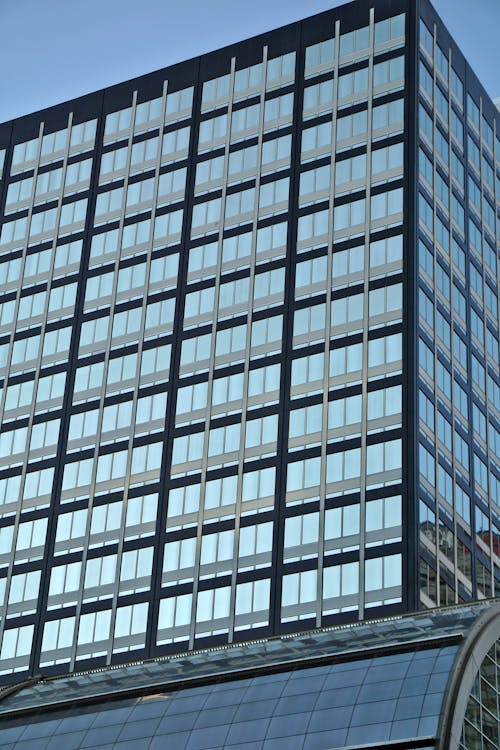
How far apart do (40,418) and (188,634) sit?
28.7m

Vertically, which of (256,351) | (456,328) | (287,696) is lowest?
(287,696)

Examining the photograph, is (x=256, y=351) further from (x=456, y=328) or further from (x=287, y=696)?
(x=287, y=696)

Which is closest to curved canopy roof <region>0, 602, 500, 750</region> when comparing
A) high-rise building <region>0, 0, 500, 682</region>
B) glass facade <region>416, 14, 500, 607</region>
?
high-rise building <region>0, 0, 500, 682</region>

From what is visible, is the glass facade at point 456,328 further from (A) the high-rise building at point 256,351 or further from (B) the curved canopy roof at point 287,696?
(B) the curved canopy roof at point 287,696

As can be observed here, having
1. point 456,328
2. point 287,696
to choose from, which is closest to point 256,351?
point 456,328

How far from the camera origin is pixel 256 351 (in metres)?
140

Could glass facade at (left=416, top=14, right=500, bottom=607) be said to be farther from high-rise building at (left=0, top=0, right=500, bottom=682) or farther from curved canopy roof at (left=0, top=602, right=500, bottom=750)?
curved canopy roof at (left=0, top=602, right=500, bottom=750)

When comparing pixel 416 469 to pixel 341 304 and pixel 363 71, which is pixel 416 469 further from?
pixel 363 71

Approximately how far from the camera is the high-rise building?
425 feet

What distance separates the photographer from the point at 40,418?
149375 millimetres

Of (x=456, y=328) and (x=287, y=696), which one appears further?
(x=456, y=328)

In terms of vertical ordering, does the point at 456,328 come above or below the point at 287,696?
above

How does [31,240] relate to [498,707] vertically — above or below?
above

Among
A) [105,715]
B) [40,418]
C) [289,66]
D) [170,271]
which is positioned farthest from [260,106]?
[105,715]
